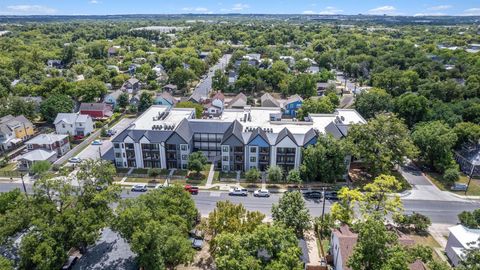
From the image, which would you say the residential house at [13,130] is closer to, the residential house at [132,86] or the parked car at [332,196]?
the residential house at [132,86]

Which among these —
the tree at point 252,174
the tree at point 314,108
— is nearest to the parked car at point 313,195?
the tree at point 252,174

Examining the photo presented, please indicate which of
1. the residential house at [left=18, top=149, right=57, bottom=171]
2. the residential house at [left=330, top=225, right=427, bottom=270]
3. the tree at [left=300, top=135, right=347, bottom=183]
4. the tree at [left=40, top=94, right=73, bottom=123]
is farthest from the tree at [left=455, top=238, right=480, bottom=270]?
the tree at [left=40, top=94, right=73, bottom=123]

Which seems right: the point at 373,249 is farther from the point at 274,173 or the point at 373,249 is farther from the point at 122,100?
the point at 122,100

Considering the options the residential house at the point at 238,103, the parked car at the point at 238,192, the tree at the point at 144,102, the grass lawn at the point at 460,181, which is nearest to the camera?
the parked car at the point at 238,192

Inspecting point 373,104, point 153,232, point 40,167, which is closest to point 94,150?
point 40,167

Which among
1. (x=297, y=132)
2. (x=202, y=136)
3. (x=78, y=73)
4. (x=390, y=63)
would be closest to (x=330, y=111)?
(x=297, y=132)

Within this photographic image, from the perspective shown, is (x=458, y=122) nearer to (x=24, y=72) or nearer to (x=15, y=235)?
(x=15, y=235)

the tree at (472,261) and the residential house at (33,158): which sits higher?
the tree at (472,261)
